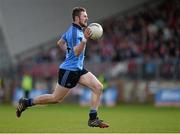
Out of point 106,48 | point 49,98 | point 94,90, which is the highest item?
point 106,48

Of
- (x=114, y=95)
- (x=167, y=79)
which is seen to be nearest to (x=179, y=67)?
(x=167, y=79)

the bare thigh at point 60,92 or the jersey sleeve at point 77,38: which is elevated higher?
the jersey sleeve at point 77,38

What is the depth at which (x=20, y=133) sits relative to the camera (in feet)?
45.1

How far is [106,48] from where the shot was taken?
119ft

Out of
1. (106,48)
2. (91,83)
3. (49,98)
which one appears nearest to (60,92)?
(49,98)

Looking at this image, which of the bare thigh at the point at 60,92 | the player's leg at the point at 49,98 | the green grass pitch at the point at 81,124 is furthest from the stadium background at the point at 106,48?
the bare thigh at the point at 60,92

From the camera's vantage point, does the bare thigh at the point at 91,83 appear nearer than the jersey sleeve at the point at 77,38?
No

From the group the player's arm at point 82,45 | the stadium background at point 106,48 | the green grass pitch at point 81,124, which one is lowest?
the green grass pitch at point 81,124

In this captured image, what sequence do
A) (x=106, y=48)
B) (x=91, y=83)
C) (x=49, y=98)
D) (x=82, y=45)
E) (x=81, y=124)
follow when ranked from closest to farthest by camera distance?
(x=82, y=45), (x=91, y=83), (x=49, y=98), (x=81, y=124), (x=106, y=48)

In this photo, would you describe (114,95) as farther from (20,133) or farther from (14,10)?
(20,133)

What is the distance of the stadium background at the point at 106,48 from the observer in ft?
112

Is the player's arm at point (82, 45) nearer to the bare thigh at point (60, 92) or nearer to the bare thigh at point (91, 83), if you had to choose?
the bare thigh at point (91, 83)

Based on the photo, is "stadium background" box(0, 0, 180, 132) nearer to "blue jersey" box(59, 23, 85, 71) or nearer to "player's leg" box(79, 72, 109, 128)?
"player's leg" box(79, 72, 109, 128)

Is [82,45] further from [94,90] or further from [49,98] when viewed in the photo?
[49,98]
